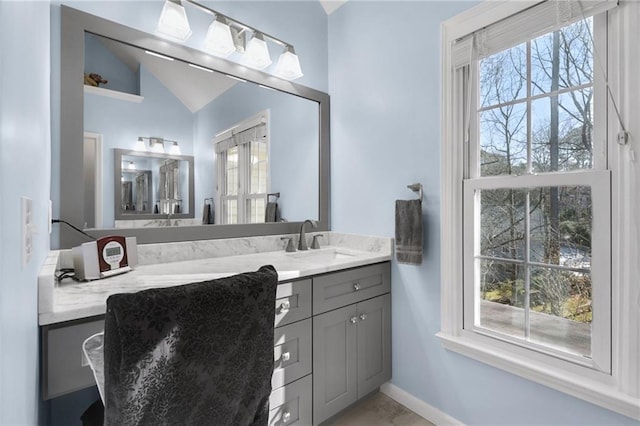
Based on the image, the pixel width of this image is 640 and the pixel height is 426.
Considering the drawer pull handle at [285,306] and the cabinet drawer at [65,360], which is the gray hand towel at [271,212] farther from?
the cabinet drawer at [65,360]

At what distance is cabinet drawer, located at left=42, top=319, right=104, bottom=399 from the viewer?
3.05 ft

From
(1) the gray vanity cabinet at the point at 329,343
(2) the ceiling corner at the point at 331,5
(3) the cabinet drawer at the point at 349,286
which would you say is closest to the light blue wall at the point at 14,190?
(1) the gray vanity cabinet at the point at 329,343

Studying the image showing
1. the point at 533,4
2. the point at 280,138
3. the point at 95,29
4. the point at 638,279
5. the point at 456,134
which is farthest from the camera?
the point at 280,138

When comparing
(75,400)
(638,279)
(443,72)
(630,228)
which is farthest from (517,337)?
(75,400)

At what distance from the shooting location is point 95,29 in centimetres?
145

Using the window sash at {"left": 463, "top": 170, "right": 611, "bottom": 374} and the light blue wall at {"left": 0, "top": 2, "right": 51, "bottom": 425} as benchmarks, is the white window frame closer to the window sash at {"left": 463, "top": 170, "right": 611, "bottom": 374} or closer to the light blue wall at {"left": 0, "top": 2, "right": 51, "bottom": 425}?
the window sash at {"left": 463, "top": 170, "right": 611, "bottom": 374}

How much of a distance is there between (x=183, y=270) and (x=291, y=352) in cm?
65

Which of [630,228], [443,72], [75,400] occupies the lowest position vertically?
[75,400]

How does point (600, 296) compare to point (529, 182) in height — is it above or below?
below

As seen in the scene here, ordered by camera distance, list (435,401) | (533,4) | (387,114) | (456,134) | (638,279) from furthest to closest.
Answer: (387,114) < (435,401) < (456,134) < (533,4) < (638,279)

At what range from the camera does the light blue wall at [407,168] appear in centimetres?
155

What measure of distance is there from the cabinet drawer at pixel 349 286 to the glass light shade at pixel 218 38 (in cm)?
138

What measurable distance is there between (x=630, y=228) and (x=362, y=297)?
1.18 metres

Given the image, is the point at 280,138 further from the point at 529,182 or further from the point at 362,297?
the point at 529,182
